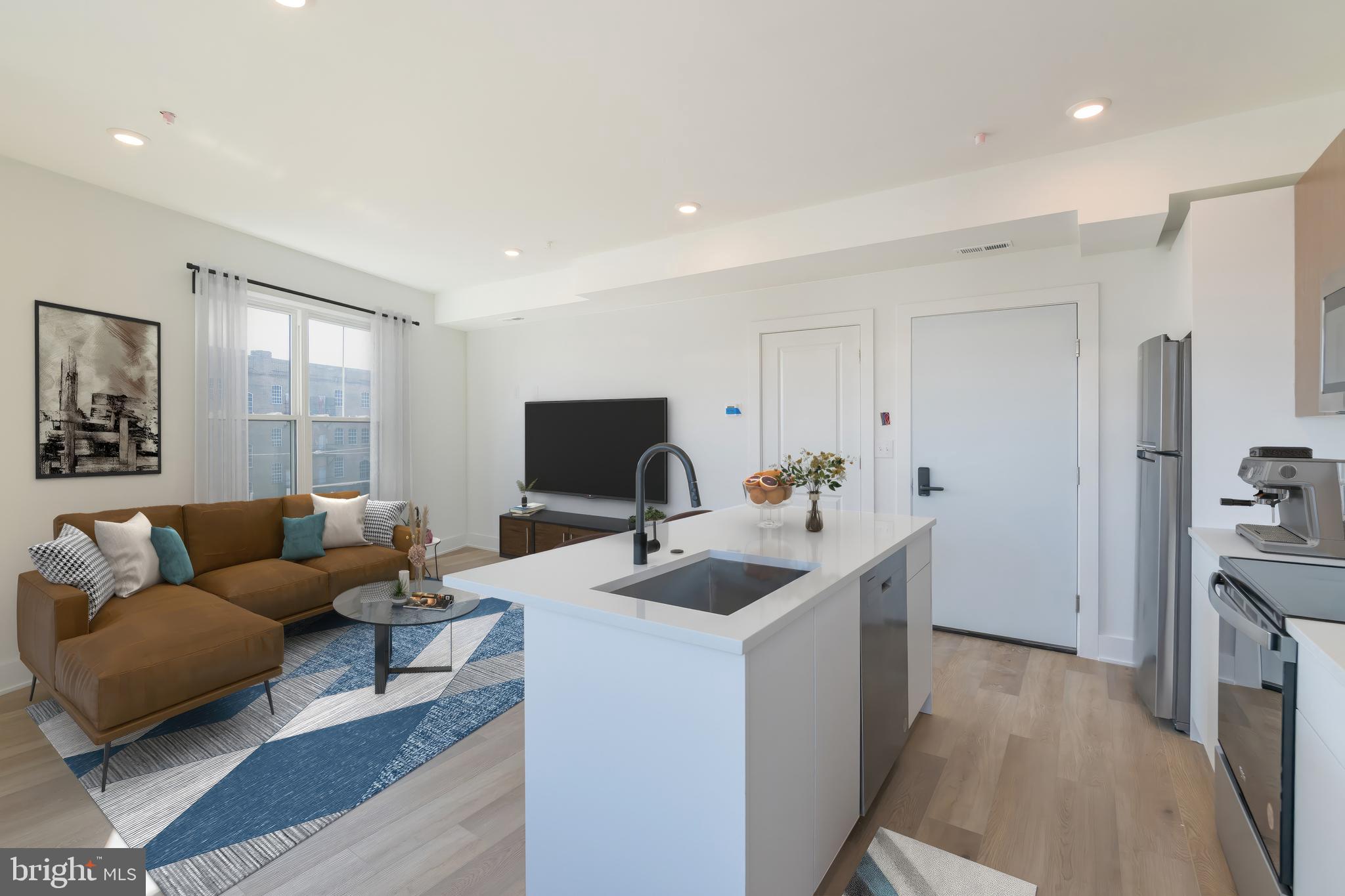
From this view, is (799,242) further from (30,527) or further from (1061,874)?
(30,527)

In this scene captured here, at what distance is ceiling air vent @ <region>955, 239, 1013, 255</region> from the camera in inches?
130

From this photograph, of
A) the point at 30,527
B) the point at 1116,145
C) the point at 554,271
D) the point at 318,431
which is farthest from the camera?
the point at 554,271

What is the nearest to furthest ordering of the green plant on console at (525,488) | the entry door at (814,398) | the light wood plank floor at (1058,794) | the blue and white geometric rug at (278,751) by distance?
the light wood plank floor at (1058,794), the blue and white geometric rug at (278,751), the entry door at (814,398), the green plant on console at (525,488)

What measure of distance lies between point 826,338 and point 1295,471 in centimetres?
263

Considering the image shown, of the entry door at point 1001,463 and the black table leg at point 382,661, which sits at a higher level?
the entry door at point 1001,463

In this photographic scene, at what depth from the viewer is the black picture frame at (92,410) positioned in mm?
3145

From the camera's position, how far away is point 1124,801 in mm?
2049

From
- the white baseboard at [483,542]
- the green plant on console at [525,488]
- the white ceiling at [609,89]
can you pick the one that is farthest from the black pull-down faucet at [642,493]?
the white baseboard at [483,542]

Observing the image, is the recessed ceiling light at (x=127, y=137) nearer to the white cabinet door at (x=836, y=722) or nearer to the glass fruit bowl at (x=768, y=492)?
the glass fruit bowl at (x=768, y=492)

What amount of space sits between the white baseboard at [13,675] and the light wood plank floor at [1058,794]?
160 inches

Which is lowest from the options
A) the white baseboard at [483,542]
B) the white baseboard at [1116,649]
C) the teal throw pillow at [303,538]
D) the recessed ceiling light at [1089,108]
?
the white baseboard at [1116,649]

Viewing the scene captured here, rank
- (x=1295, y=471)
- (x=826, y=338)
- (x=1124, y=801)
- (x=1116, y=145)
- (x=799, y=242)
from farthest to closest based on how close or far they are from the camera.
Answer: (x=826, y=338), (x=799, y=242), (x=1116, y=145), (x=1124, y=801), (x=1295, y=471)

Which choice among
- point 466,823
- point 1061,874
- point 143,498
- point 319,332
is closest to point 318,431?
point 319,332

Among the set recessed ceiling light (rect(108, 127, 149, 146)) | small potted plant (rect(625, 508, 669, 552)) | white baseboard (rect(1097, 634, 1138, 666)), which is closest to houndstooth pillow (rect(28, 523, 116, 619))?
recessed ceiling light (rect(108, 127, 149, 146))
